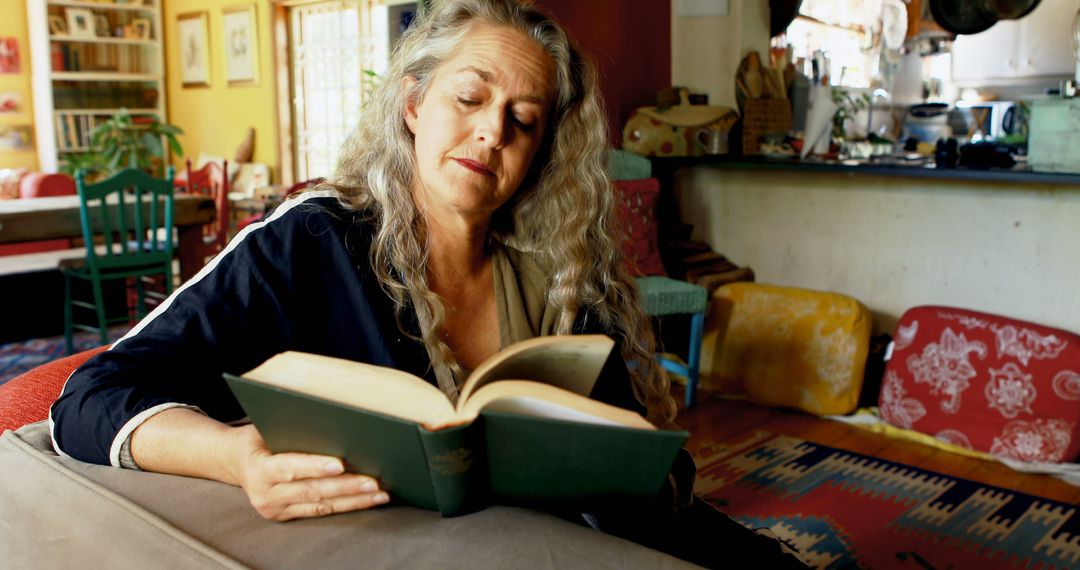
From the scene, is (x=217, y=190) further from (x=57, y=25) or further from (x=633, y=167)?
(x=57, y=25)

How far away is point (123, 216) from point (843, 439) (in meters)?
3.15

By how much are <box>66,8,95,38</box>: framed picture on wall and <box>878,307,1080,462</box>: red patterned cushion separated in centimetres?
743

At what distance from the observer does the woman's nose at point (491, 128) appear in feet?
3.74

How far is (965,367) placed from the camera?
3.01m

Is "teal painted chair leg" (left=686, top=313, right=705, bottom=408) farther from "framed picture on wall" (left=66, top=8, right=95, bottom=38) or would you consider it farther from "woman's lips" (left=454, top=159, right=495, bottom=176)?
"framed picture on wall" (left=66, top=8, right=95, bottom=38)

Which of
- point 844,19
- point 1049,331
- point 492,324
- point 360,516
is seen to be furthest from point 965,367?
point 844,19

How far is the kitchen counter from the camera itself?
2.83 meters

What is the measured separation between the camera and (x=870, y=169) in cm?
321

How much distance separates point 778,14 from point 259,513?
376cm

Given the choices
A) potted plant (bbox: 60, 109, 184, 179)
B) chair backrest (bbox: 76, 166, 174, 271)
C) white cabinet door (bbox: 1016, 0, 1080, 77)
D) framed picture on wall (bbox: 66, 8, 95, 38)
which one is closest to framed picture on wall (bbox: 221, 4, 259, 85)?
framed picture on wall (bbox: 66, 8, 95, 38)

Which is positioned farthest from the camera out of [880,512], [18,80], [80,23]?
[80,23]

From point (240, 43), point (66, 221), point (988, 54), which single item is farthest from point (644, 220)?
point (240, 43)

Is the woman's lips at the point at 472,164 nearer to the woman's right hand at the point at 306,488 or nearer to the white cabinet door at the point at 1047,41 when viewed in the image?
the woman's right hand at the point at 306,488

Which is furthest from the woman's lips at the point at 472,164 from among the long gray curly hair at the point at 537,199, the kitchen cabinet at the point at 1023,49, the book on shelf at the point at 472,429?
the kitchen cabinet at the point at 1023,49
